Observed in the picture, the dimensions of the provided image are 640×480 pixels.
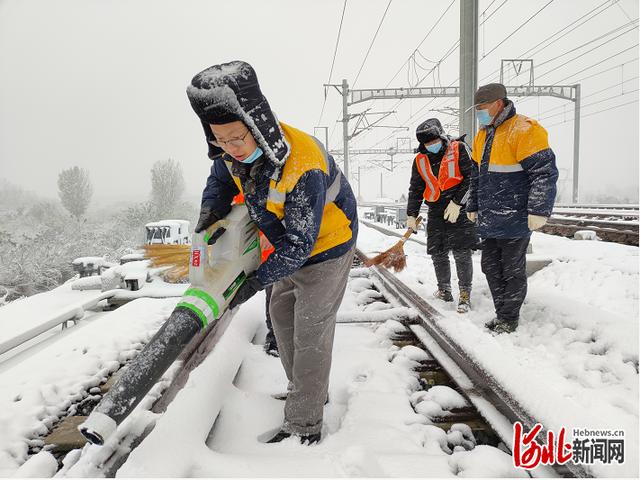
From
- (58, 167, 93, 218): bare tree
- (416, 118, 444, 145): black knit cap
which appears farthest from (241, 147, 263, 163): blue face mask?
(58, 167, 93, 218): bare tree

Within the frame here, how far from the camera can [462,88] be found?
6.75m

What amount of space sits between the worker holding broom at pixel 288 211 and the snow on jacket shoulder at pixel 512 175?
1815 mm

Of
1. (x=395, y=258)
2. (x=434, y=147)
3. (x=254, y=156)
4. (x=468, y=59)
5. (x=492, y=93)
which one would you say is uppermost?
(x=468, y=59)

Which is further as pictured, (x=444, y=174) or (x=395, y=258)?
(x=395, y=258)

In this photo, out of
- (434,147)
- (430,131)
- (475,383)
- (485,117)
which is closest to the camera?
(475,383)

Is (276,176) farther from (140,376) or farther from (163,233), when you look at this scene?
(163,233)

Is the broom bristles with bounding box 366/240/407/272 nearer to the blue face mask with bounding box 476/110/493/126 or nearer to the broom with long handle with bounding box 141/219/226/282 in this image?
the blue face mask with bounding box 476/110/493/126

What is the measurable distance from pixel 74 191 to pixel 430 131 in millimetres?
64749

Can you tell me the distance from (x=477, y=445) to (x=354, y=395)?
0.69m

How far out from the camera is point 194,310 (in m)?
1.72

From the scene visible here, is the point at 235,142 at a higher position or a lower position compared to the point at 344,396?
higher

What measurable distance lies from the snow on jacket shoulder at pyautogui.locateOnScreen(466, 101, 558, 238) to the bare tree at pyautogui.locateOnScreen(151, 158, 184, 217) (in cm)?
4735

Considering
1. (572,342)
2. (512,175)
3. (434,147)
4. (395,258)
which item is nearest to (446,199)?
(434,147)

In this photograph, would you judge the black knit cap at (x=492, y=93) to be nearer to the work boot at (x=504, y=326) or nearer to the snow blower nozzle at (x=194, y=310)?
the work boot at (x=504, y=326)
